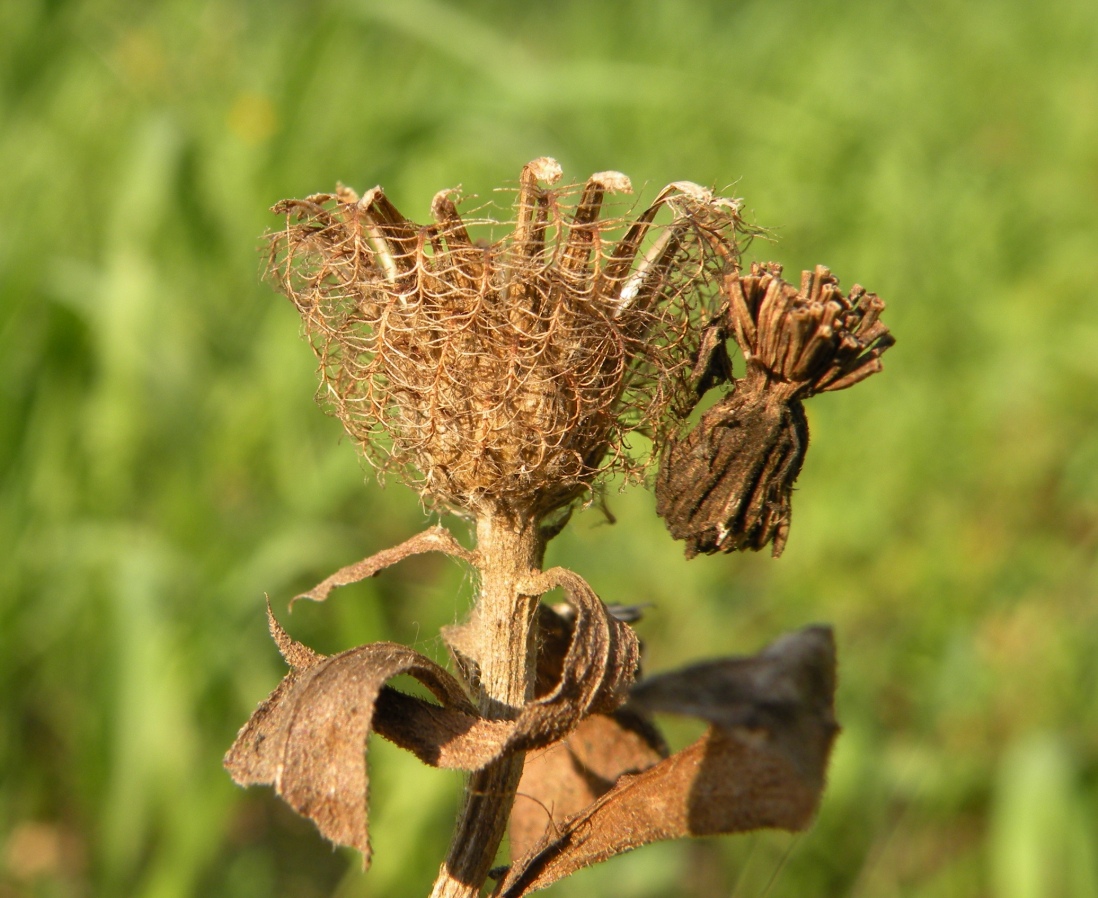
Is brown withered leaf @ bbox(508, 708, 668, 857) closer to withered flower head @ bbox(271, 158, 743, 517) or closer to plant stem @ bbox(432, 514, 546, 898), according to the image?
plant stem @ bbox(432, 514, 546, 898)

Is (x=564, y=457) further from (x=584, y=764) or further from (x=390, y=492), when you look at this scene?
(x=390, y=492)

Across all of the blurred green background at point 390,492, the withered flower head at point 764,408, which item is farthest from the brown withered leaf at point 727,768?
the blurred green background at point 390,492

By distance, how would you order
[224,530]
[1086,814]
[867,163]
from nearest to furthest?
1. [1086,814]
2. [224,530]
3. [867,163]

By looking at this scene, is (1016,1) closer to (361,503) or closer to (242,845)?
(361,503)

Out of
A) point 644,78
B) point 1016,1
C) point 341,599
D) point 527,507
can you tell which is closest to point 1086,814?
point 341,599

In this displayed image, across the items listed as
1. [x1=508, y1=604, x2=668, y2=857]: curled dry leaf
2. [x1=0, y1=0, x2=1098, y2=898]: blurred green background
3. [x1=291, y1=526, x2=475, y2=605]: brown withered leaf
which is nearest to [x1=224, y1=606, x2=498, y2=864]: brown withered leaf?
[x1=291, y1=526, x2=475, y2=605]: brown withered leaf

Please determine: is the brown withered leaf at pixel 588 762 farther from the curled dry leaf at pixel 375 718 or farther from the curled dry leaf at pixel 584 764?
the curled dry leaf at pixel 375 718

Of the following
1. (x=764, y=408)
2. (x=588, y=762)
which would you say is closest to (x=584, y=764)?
(x=588, y=762)
